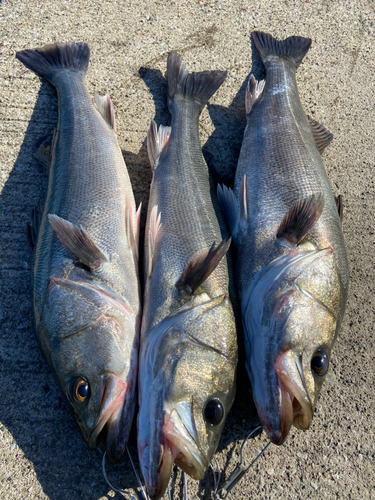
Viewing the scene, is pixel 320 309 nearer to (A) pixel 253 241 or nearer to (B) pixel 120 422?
(A) pixel 253 241

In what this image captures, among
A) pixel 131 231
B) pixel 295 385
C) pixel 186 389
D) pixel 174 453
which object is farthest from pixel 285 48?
pixel 174 453

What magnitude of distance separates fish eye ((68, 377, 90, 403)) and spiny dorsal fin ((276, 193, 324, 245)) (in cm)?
160

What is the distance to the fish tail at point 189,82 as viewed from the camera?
362 cm

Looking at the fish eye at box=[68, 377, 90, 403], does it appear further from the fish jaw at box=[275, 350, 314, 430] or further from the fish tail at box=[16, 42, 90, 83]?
the fish tail at box=[16, 42, 90, 83]

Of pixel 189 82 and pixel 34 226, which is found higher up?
pixel 189 82

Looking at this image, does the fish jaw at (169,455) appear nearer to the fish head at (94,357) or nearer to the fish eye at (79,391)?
the fish head at (94,357)

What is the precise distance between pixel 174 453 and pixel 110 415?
43cm

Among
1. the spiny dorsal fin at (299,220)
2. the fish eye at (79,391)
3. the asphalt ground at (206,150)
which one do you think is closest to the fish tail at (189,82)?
the asphalt ground at (206,150)

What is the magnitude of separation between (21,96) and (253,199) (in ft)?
8.35

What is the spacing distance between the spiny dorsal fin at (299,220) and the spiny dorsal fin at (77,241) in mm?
1295

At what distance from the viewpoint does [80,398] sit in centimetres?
220

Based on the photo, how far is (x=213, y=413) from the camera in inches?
83.9

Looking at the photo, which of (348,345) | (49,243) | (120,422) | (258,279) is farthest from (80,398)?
(348,345)

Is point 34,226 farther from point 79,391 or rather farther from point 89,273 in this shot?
point 79,391
